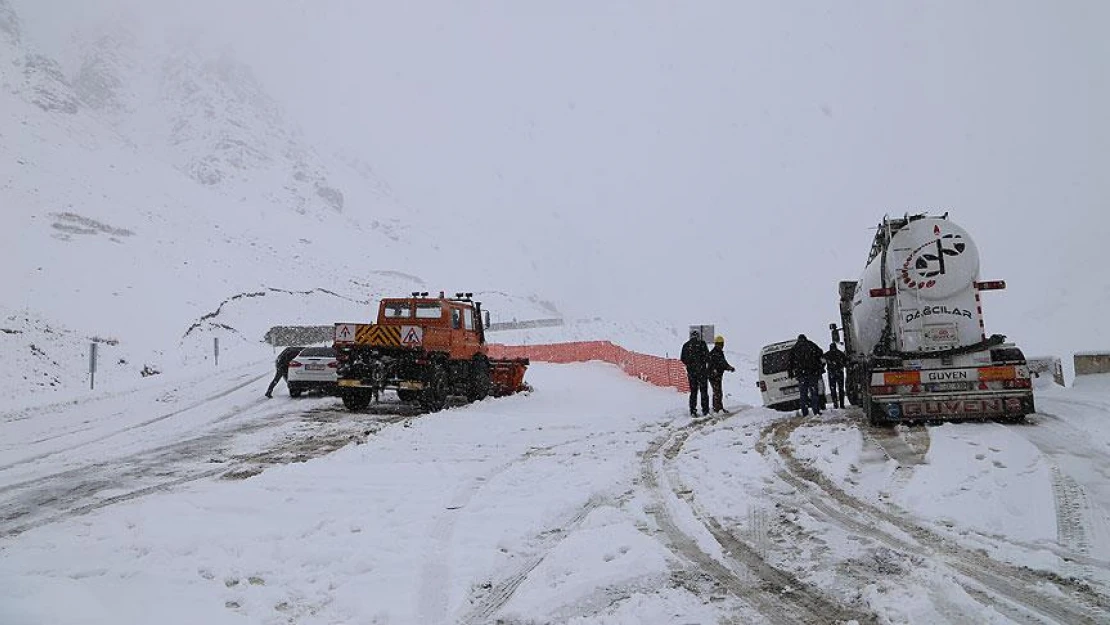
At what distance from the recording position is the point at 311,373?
17.3 metres

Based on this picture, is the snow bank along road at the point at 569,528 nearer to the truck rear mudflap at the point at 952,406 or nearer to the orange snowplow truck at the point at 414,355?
the truck rear mudflap at the point at 952,406

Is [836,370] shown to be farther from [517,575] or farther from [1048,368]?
[517,575]

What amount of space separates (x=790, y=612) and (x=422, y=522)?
3.26m

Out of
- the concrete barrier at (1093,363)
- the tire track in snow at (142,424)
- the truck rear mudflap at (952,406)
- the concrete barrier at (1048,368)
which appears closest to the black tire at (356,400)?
the tire track in snow at (142,424)

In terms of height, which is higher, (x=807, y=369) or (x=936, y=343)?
(x=936, y=343)

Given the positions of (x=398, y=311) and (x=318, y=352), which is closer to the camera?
(x=398, y=311)

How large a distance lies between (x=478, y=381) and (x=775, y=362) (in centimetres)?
709

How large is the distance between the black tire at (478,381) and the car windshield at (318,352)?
12.8 ft

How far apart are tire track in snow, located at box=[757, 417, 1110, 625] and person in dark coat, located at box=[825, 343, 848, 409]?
781 centimetres

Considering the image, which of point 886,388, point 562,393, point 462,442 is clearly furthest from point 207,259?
point 886,388

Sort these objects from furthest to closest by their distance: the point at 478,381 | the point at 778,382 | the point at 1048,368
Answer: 1. the point at 1048,368
2. the point at 478,381
3. the point at 778,382

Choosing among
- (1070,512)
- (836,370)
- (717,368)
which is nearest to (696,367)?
(717,368)

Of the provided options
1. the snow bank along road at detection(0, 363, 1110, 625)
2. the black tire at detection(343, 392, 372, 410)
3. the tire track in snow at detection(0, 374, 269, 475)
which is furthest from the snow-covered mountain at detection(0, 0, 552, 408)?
the snow bank along road at detection(0, 363, 1110, 625)

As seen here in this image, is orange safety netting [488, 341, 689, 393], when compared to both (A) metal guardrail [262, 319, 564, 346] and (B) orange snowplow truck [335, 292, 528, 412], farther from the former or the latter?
(A) metal guardrail [262, 319, 564, 346]
